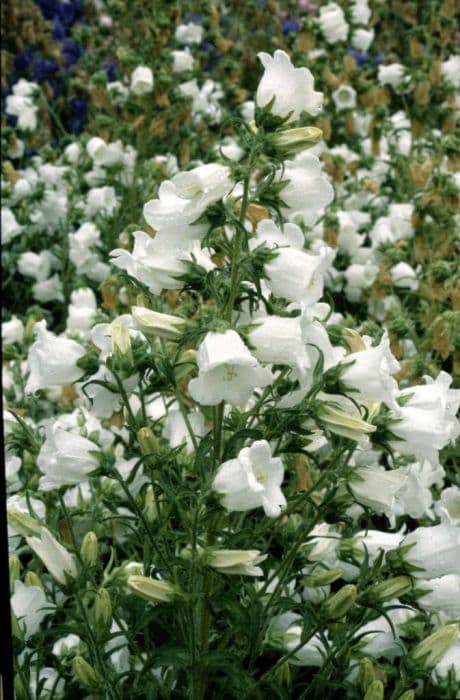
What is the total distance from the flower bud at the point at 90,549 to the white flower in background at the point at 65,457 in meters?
0.12

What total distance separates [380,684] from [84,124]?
355 centimetres

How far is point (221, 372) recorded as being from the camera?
47.4 inches

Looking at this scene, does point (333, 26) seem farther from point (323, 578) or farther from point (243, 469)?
point (243, 469)

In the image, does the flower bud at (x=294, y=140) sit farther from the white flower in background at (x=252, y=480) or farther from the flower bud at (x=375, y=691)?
the flower bud at (x=375, y=691)

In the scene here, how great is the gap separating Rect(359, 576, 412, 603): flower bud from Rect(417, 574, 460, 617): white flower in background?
36mm

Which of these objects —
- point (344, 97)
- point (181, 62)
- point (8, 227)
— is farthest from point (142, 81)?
point (344, 97)

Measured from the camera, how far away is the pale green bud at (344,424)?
121cm

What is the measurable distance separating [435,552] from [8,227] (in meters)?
2.29

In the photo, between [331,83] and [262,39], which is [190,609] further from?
[262,39]

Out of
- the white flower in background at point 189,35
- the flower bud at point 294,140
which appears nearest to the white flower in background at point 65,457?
the flower bud at point 294,140

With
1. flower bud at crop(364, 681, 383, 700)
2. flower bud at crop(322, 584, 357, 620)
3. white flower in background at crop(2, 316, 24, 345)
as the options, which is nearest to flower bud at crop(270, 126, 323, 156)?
flower bud at crop(322, 584, 357, 620)

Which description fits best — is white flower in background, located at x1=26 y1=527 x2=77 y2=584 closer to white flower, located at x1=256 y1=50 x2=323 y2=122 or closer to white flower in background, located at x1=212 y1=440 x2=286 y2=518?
white flower in background, located at x1=212 y1=440 x2=286 y2=518

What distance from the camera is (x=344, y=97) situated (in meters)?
3.81

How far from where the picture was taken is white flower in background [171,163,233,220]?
120cm
